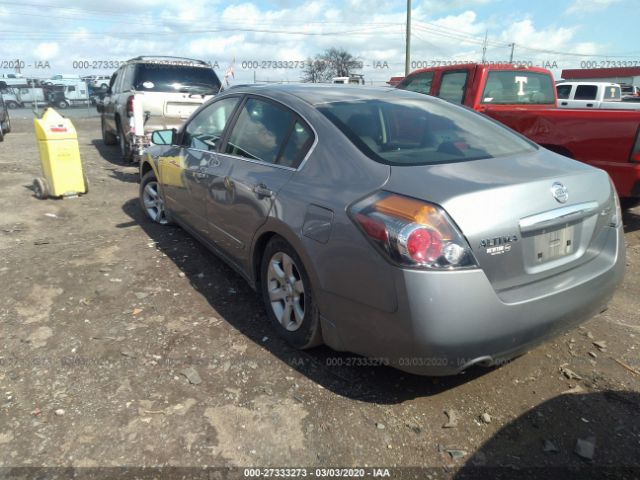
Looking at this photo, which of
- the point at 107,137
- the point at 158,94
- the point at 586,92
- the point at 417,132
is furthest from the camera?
the point at 586,92

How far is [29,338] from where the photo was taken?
10.3 ft

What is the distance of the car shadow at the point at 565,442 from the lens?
84.2 inches

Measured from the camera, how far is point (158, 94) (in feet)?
27.8

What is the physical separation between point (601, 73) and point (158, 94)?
4509 centimetres

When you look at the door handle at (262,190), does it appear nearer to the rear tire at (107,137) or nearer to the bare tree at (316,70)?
the rear tire at (107,137)

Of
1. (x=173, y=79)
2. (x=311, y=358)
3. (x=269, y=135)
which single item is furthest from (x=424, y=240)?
(x=173, y=79)

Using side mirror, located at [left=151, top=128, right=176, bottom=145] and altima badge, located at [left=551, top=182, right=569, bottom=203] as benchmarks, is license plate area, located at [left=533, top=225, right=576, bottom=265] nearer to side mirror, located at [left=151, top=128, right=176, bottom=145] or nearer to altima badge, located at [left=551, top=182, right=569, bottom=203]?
altima badge, located at [left=551, top=182, right=569, bottom=203]

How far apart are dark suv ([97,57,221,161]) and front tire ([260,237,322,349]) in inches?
234

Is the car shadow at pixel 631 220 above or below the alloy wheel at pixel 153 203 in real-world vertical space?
below

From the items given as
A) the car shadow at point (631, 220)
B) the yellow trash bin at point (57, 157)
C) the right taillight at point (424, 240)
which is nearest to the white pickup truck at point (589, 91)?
the car shadow at point (631, 220)

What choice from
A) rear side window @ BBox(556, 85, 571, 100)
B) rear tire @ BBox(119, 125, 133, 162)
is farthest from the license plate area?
rear side window @ BBox(556, 85, 571, 100)

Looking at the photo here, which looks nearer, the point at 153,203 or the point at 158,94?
the point at 153,203

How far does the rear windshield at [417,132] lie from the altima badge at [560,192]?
0.44 meters

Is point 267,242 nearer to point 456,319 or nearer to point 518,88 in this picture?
point 456,319
